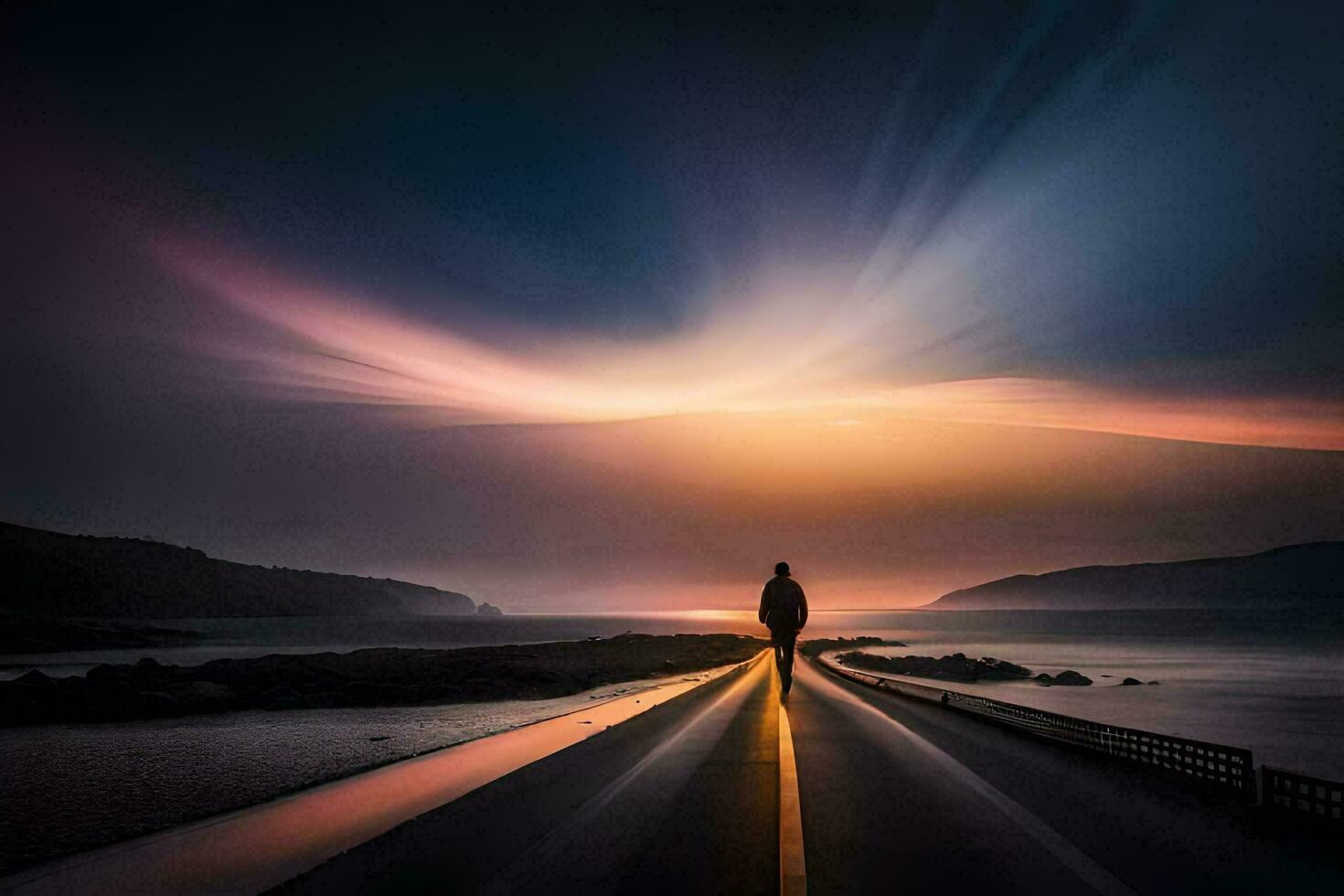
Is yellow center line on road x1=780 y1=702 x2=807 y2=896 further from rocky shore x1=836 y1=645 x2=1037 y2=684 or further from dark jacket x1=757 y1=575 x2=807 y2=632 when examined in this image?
rocky shore x1=836 y1=645 x2=1037 y2=684

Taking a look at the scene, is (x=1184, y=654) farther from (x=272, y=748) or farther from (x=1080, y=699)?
(x=272, y=748)

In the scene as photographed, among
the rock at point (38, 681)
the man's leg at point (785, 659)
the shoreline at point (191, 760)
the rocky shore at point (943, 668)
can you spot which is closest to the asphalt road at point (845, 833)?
the shoreline at point (191, 760)

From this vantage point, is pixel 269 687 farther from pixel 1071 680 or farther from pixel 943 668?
pixel 1071 680

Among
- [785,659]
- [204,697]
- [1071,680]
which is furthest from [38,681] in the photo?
[1071,680]

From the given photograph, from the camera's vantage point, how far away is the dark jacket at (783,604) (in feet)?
68.7

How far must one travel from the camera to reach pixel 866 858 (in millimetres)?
6859

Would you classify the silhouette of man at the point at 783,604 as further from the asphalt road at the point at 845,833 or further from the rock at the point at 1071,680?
the rock at the point at 1071,680

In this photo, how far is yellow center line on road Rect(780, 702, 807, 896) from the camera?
5738 mm

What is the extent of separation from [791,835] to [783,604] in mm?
13724

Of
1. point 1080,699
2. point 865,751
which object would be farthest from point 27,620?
point 865,751

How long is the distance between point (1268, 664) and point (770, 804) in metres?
145

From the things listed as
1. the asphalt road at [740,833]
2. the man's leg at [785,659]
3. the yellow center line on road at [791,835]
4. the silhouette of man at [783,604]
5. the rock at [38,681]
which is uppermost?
the silhouette of man at [783,604]

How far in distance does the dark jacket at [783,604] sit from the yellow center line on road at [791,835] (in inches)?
335

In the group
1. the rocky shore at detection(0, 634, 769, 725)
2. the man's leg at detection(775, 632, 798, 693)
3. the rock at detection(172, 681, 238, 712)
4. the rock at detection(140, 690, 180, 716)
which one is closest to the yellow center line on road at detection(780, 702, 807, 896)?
the man's leg at detection(775, 632, 798, 693)
